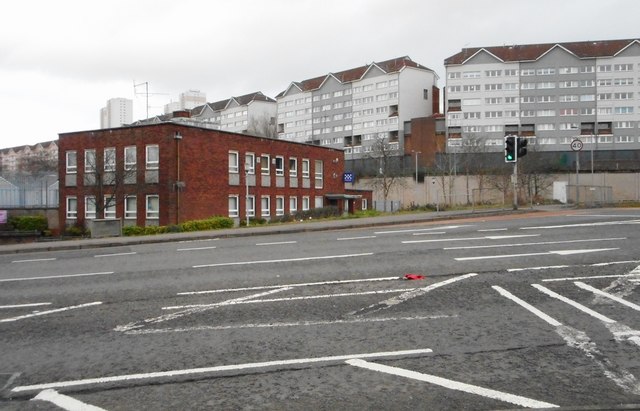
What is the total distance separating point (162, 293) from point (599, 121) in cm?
8854

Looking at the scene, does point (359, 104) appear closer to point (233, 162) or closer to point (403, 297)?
point (233, 162)

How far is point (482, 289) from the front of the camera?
342 inches

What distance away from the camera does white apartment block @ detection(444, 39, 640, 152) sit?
83625mm

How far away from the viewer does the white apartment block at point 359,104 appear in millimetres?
95062

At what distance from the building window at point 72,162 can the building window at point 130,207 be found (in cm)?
624

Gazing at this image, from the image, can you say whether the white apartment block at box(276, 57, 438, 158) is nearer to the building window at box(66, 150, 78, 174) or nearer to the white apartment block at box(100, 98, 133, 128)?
the white apartment block at box(100, 98, 133, 128)

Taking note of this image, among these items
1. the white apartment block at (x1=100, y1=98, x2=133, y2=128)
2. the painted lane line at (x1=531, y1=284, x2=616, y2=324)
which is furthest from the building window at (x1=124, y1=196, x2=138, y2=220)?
the white apartment block at (x1=100, y1=98, x2=133, y2=128)

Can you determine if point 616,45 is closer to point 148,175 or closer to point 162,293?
point 148,175

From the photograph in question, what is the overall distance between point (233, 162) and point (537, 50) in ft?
209

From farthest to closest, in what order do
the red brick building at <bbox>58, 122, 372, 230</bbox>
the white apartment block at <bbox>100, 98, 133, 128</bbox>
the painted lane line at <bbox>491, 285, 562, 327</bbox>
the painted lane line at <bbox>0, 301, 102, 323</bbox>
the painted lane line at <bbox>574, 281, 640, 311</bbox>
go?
the white apartment block at <bbox>100, 98, 133, 128</bbox>, the red brick building at <bbox>58, 122, 372, 230</bbox>, the painted lane line at <bbox>0, 301, 102, 323</bbox>, the painted lane line at <bbox>574, 281, 640, 311</bbox>, the painted lane line at <bbox>491, 285, 562, 327</bbox>

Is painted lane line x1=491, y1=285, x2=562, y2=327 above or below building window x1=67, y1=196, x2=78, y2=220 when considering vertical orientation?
below

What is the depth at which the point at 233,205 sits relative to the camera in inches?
1725

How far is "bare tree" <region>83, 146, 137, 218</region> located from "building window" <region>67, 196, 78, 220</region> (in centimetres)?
197

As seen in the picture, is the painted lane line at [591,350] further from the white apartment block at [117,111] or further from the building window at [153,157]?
the white apartment block at [117,111]
